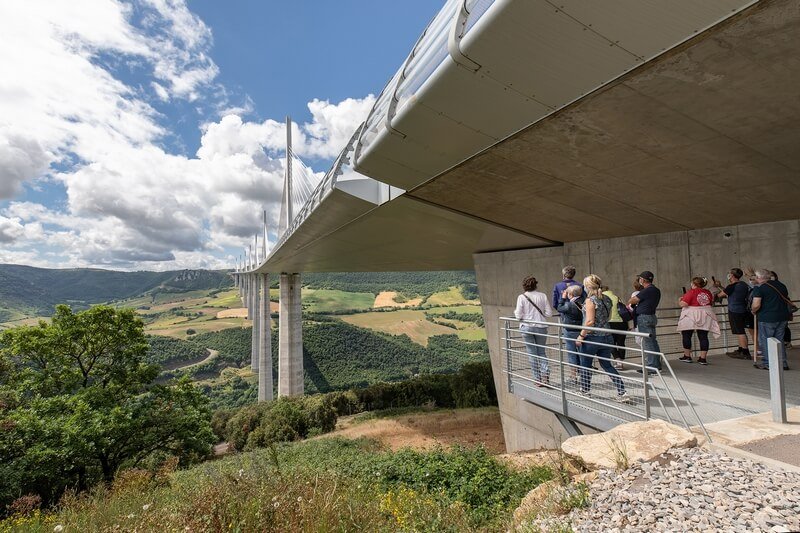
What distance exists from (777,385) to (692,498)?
230 cm

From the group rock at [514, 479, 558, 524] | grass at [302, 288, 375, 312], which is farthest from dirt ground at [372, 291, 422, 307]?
rock at [514, 479, 558, 524]

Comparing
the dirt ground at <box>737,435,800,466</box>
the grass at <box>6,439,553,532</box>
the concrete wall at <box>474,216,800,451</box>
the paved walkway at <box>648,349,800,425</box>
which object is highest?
the concrete wall at <box>474,216,800,451</box>

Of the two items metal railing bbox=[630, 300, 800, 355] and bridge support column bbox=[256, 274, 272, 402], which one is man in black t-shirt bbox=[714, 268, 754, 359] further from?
bridge support column bbox=[256, 274, 272, 402]

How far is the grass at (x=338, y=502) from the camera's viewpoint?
329 centimetres

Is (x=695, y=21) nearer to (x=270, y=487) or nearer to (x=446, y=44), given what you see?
(x=446, y=44)

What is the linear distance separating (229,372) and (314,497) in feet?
204

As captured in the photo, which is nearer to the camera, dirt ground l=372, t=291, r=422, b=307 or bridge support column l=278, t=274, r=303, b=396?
bridge support column l=278, t=274, r=303, b=396

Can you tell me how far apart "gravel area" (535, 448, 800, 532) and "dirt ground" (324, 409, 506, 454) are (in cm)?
1193

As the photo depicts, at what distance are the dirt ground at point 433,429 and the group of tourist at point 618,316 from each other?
9.28m

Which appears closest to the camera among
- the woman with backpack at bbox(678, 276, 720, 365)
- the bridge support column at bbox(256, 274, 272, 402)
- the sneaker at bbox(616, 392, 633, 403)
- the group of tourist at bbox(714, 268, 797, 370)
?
the sneaker at bbox(616, 392, 633, 403)

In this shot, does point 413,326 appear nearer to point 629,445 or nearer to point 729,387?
point 729,387

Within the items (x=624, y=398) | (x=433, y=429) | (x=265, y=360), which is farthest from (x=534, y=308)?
(x=265, y=360)

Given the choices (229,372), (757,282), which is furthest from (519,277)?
(229,372)

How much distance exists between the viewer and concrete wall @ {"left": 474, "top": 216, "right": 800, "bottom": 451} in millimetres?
7059
